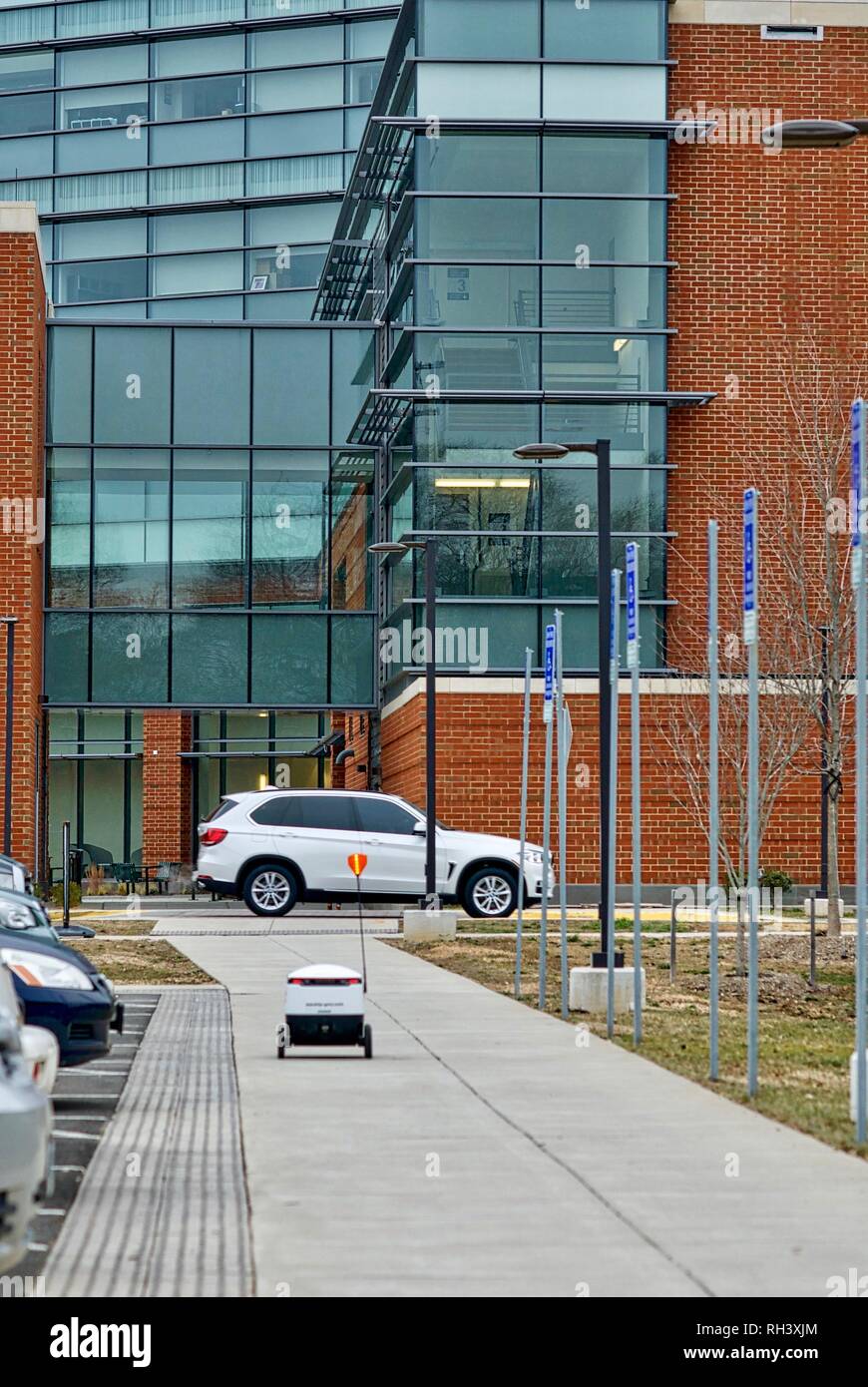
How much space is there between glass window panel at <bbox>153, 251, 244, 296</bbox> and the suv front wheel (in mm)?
46940

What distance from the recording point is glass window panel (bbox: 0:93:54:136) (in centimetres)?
7538

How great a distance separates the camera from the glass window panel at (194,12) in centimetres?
7244

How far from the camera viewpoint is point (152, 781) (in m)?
56.3

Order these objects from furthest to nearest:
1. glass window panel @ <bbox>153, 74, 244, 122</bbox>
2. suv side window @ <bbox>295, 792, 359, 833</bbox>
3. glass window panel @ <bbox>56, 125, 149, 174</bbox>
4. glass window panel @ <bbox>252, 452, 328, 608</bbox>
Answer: glass window panel @ <bbox>56, 125, 149, 174</bbox>, glass window panel @ <bbox>153, 74, 244, 122</bbox>, glass window panel @ <bbox>252, 452, 328, 608</bbox>, suv side window @ <bbox>295, 792, 359, 833</bbox>

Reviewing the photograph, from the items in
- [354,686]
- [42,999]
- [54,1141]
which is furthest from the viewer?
[354,686]

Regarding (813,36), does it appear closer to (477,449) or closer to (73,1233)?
(477,449)

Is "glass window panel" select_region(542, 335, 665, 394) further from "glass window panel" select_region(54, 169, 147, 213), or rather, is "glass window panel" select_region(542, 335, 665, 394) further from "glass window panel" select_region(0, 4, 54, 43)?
"glass window panel" select_region(0, 4, 54, 43)

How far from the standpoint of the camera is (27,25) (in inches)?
2968

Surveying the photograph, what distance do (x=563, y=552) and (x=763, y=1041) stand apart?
20.5 m

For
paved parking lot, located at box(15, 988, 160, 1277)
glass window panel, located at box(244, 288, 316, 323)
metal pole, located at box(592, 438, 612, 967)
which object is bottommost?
paved parking lot, located at box(15, 988, 160, 1277)

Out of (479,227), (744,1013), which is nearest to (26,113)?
(479,227)

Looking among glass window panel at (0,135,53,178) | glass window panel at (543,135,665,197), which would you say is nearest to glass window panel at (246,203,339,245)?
glass window panel at (0,135,53,178)

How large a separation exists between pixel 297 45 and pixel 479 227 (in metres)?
39.8
